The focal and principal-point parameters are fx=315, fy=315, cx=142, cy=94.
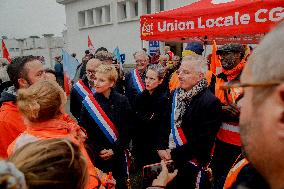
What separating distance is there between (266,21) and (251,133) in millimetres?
2929

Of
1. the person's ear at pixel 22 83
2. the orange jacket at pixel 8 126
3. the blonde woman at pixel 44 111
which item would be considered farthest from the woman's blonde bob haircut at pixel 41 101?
the person's ear at pixel 22 83

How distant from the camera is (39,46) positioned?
112ft

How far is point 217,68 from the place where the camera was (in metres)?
4.23

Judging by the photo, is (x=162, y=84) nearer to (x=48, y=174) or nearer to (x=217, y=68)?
(x=217, y=68)

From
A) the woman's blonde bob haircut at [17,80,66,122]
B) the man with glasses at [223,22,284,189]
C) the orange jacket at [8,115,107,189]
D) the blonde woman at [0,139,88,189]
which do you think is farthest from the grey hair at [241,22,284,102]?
the woman's blonde bob haircut at [17,80,66,122]

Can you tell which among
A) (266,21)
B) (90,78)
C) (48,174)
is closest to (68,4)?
(90,78)

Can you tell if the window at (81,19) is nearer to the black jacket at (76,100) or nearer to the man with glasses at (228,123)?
the black jacket at (76,100)

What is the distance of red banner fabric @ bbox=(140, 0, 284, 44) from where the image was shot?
3449 mm

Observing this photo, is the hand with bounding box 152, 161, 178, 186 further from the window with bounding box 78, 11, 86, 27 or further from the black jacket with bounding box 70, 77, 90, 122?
the window with bounding box 78, 11, 86, 27

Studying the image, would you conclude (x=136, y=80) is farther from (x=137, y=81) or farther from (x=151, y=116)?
(x=151, y=116)

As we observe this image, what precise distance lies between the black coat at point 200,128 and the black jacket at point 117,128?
0.65m

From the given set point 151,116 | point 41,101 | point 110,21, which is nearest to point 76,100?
point 151,116

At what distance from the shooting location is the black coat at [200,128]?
321 centimetres

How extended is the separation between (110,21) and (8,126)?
1753cm
